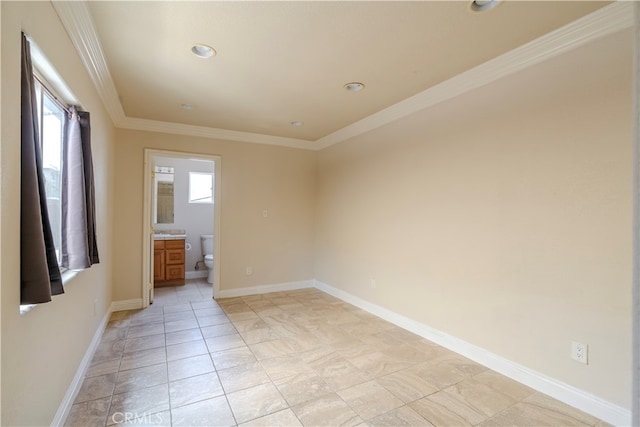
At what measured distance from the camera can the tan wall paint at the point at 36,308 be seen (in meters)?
1.13

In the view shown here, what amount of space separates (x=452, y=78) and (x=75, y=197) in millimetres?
3056

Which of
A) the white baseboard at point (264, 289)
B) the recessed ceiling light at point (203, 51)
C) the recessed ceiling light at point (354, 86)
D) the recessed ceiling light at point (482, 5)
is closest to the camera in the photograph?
the recessed ceiling light at point (482, 5)

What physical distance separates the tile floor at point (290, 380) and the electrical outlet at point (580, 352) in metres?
0.33

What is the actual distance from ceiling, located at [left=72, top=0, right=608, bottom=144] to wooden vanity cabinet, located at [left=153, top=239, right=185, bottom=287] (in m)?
2.59

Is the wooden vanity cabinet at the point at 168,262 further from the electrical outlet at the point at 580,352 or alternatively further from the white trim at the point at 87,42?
the electrical outlet at the point at 580,352

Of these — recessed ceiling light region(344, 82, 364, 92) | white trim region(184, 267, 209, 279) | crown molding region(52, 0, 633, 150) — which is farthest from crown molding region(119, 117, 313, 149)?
white trim region(184, 267, 209, 279)

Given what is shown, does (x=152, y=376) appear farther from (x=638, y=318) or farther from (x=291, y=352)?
(x=638, y=318)

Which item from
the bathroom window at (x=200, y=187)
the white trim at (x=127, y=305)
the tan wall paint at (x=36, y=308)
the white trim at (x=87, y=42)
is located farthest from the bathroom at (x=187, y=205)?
the tan wall paint at (x=36, y=308)

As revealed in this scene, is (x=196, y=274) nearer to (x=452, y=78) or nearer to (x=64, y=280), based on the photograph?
(x=64, y=280)

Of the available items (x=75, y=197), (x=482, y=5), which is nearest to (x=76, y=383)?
(x=75, y=197)

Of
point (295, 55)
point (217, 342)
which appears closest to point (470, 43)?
point (295, 55)

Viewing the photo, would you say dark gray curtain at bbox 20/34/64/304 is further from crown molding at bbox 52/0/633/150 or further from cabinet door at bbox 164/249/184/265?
cabinet door at bbox 164/249/184/265

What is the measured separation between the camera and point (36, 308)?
56.1 inches

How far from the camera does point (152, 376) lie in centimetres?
233
